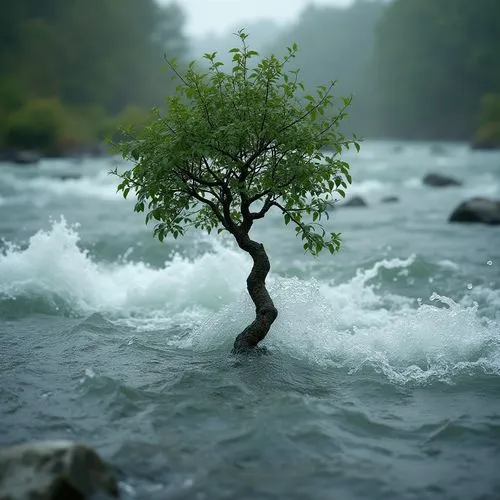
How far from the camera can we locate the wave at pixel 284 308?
29.2 ft

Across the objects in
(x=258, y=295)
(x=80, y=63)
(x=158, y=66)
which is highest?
(x=158, y=66)

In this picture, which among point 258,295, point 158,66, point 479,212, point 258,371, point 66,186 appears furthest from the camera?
point 158,66

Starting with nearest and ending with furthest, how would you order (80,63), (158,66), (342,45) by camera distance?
(80,63) → (158,66) → (342,45)

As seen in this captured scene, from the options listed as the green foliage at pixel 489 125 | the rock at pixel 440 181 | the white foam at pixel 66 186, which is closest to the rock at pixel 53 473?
the white foam at pixel 66 186

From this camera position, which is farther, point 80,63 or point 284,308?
point 80,63

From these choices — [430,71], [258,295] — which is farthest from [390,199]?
[430,71]

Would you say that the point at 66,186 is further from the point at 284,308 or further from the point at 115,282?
the point at 284,308

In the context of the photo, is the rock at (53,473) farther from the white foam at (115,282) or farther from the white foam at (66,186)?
the white foam at (66,186)

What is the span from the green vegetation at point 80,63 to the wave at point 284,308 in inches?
1930

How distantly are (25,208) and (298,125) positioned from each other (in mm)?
18576

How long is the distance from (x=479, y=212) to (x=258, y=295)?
15184 mm

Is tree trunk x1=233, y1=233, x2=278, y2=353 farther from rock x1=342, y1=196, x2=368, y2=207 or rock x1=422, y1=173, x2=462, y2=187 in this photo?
rock x1=422, y1=173, x2=462, y2=187

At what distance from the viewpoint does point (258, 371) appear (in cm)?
801

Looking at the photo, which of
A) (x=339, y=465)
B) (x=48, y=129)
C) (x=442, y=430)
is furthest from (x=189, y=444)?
(x=48, y=129)
